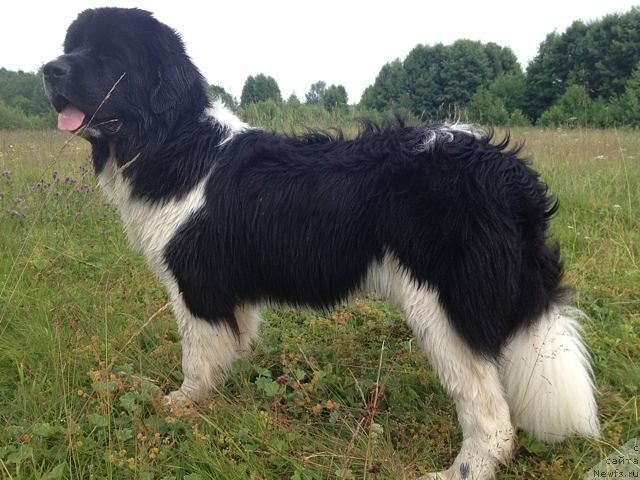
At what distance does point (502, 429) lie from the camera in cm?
202

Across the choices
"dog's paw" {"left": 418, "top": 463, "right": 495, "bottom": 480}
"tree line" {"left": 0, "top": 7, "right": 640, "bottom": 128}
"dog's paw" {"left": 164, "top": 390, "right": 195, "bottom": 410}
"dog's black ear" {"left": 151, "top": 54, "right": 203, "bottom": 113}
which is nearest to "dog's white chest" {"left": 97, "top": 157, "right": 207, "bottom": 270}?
"dog's black ear" {"left": 151, "top": 54, "right": 203, "bottom": 113}

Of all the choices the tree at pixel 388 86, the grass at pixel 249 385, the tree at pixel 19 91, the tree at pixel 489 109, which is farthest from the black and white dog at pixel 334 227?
the tree at pixel 388 86

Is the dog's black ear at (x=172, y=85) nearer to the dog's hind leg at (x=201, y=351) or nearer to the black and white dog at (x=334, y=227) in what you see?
the black and white dog at (x=334, y=227)

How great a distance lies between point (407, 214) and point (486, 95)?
30.7 m

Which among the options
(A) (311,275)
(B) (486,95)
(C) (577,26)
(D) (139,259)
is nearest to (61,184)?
(D) (139,259)

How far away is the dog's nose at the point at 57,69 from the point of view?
2.28 meters

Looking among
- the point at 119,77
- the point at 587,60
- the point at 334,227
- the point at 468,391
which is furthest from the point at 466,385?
the point at 587,60

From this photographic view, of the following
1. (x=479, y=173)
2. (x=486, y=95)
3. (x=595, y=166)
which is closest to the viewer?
(x=479, y=173)

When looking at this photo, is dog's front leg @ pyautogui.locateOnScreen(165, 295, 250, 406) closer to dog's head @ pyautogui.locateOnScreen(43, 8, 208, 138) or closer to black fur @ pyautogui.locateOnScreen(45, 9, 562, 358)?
black fur @ pyautogui.locateOnScreen(45, 9, 562, 358)

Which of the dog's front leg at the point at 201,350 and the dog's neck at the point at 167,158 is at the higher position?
the dog's neck at the point at 167,158

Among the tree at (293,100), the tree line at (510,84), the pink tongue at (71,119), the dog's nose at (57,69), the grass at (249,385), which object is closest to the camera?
the grass at (249,385)

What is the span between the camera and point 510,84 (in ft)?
102

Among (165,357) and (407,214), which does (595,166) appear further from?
(165,357)

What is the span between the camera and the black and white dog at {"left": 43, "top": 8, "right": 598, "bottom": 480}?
1.98m
